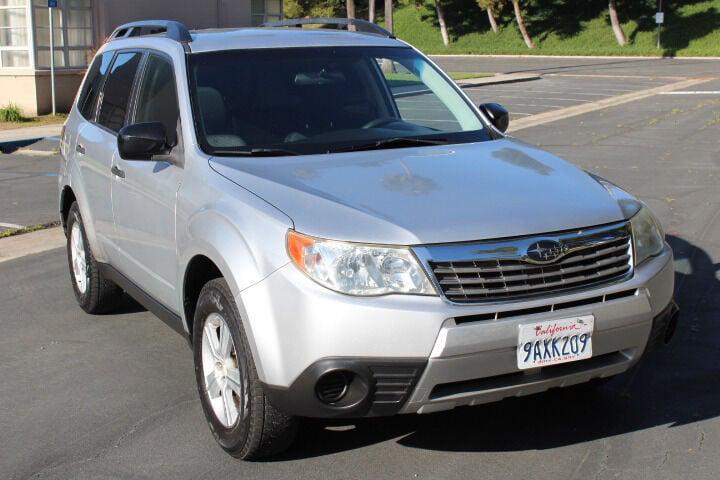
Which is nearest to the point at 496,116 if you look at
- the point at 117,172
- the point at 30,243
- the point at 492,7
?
the point at 117,172

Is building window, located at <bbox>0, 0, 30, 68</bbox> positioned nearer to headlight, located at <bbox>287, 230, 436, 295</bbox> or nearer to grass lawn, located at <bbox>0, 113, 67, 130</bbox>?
grass lawn, located at <bbox>0, 113, 67, 130</bbox>

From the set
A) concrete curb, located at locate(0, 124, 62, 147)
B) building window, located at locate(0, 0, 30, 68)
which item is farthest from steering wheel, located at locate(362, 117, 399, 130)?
building window, located at locate(0, 0, 30, 68)

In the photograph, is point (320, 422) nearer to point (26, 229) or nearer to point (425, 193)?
point (425, 193)

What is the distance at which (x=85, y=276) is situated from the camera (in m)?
6.36

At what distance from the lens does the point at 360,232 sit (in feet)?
11.9

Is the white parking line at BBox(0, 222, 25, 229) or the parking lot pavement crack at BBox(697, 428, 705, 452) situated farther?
the white parking line at BBox(0, 222, 25, 229)

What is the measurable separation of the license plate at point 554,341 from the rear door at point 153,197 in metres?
1.78

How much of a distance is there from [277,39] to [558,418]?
2.49m

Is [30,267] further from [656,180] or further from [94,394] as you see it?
[656,180]

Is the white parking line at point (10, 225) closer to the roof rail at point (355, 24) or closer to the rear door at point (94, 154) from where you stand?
the rear door at point (94, 154)

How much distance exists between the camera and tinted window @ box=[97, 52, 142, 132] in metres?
5.71

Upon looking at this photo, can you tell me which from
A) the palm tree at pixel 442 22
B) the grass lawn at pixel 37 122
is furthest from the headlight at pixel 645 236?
the palm tree at pixel 442 22

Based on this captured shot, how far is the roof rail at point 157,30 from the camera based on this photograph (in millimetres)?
5311

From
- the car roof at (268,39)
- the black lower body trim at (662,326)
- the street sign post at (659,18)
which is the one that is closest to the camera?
the black lower body trim at (662,326)
